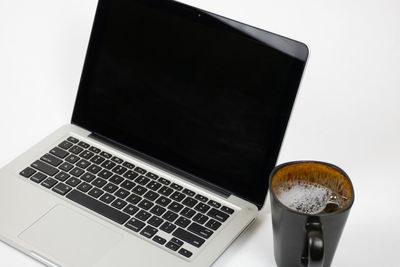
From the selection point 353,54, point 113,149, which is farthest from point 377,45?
point 113,149

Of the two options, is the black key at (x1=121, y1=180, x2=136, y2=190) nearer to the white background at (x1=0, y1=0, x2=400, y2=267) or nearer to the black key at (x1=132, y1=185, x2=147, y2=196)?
the black key at (x1=132, y1=185, x2=147, y2=196)

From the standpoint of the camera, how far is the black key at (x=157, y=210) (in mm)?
1000

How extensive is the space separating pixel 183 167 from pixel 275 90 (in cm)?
19

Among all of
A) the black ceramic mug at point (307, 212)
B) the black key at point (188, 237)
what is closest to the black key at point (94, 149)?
the black key at point (188, 237)

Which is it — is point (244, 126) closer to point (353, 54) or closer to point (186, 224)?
point (186, 224)

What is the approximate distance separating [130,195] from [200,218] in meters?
0.11

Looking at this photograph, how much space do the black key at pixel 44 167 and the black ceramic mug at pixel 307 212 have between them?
345 mm

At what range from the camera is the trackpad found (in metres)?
0.95

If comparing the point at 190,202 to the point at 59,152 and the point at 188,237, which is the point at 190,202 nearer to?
the point at 188,237

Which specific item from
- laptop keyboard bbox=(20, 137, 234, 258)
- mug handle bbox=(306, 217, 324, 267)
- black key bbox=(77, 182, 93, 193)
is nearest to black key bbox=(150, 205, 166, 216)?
laptop keyboard bbox=(20, 137, 234, 258)

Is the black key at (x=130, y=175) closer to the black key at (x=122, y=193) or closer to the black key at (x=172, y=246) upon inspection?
the black key at (x=122, y=193)

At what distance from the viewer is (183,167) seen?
1.07m

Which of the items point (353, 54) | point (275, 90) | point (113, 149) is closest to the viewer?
point (275, 90)

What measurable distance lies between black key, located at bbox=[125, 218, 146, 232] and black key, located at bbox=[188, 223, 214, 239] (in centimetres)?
7
